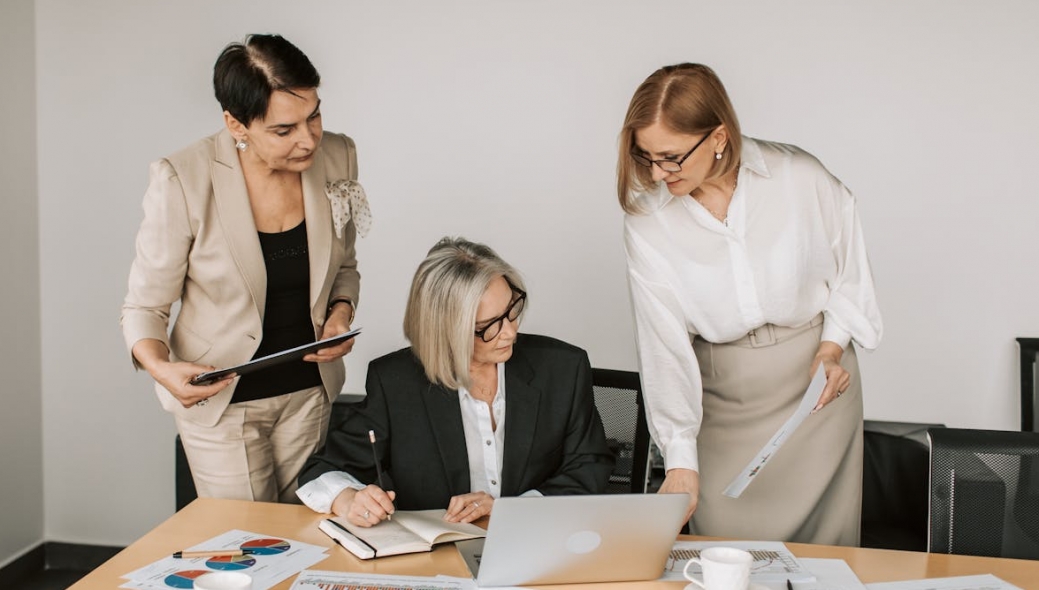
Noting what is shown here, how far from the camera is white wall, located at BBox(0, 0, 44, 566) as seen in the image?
12.1 ft

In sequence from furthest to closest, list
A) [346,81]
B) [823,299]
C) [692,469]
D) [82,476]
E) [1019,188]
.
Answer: [82,476]
[346,81]
[1019,188]
[823,299]
[692,469]

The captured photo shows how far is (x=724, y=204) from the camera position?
2.32 metres

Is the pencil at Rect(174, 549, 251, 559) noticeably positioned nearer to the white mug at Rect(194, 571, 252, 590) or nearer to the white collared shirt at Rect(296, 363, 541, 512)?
the white mug at Rect(194, 571, 252, 590)

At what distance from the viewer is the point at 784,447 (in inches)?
94.4

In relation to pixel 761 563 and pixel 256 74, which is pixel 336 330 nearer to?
pixel 256 74

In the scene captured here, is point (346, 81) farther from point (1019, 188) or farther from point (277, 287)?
point (1019, 188)

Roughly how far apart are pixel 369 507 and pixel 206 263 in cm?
77

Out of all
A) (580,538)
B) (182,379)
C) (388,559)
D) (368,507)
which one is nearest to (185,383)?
(182,379)

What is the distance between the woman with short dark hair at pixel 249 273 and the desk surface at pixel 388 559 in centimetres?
34

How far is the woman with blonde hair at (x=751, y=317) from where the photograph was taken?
89.5 inches

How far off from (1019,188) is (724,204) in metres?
1.61

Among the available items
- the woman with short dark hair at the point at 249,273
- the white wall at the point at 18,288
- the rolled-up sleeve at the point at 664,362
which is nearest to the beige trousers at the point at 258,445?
the woman with short dark hair at the point at 249,273

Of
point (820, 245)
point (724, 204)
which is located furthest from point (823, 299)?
point (724, 204)

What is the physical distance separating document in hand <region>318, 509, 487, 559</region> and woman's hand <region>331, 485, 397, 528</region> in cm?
1
